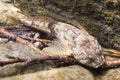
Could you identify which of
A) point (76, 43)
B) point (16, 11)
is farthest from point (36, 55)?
point (16, 11)

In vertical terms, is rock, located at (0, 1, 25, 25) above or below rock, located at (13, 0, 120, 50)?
below

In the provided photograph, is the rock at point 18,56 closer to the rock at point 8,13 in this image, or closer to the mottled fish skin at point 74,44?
the mottled fish skin at point 74,44

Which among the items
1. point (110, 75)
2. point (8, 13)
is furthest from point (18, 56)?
point (8, 13)

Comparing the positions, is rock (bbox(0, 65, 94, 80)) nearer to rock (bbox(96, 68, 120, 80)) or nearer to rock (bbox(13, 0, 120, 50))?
rock (bbox(96, 68, 120, 80))

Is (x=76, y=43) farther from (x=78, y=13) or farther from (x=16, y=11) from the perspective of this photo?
(x=16, y=11)

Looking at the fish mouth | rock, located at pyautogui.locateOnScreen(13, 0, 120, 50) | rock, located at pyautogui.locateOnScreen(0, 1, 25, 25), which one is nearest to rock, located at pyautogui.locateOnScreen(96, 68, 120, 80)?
the fish mouth

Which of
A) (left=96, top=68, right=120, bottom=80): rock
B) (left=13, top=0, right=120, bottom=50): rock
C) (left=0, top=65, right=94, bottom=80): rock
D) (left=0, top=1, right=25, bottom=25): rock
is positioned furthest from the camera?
(left=0, top=1, right=25, bottom=25): rock

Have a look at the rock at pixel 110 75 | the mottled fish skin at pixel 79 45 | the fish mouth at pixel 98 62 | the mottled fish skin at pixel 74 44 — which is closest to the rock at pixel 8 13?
the mottled fish skin at pixel 74 44
